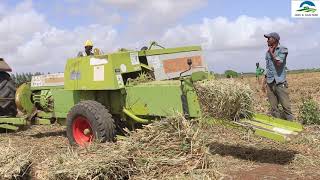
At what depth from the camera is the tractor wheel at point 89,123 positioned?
7.55m

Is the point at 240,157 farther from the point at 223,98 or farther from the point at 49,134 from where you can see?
the point at 49,134

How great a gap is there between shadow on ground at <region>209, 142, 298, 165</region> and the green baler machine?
0.44 metres

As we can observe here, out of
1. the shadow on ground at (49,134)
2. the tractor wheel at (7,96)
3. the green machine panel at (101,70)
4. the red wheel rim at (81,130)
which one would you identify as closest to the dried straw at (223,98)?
the green machine panel at (101,70)

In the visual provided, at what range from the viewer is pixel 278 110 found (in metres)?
8.67

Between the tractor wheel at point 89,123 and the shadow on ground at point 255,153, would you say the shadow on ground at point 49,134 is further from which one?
the shadow on ground at point 255,153

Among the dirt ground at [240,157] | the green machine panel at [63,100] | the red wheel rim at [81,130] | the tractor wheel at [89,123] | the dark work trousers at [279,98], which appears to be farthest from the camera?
the green machine panel at [63,100]

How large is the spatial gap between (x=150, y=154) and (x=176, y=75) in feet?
11.6

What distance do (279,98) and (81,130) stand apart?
350cm

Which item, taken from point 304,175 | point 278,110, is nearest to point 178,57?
point 278,110

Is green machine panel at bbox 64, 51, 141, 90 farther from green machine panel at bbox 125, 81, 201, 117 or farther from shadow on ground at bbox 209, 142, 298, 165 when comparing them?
shadow on ground at bbox 209, 142, 298, 165

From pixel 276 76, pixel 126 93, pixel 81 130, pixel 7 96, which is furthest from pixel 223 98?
pixel 7 96

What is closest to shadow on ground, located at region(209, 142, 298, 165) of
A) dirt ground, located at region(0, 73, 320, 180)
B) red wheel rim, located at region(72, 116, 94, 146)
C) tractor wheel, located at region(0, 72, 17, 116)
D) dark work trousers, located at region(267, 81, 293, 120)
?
dirt ground, located at region(0, 73, 320, 180)

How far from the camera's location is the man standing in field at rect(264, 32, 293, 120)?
8125 mm

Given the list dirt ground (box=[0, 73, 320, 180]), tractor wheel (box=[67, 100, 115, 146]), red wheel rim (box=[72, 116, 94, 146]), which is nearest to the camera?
dirt ground (box=[0, 73, 320, 180])
